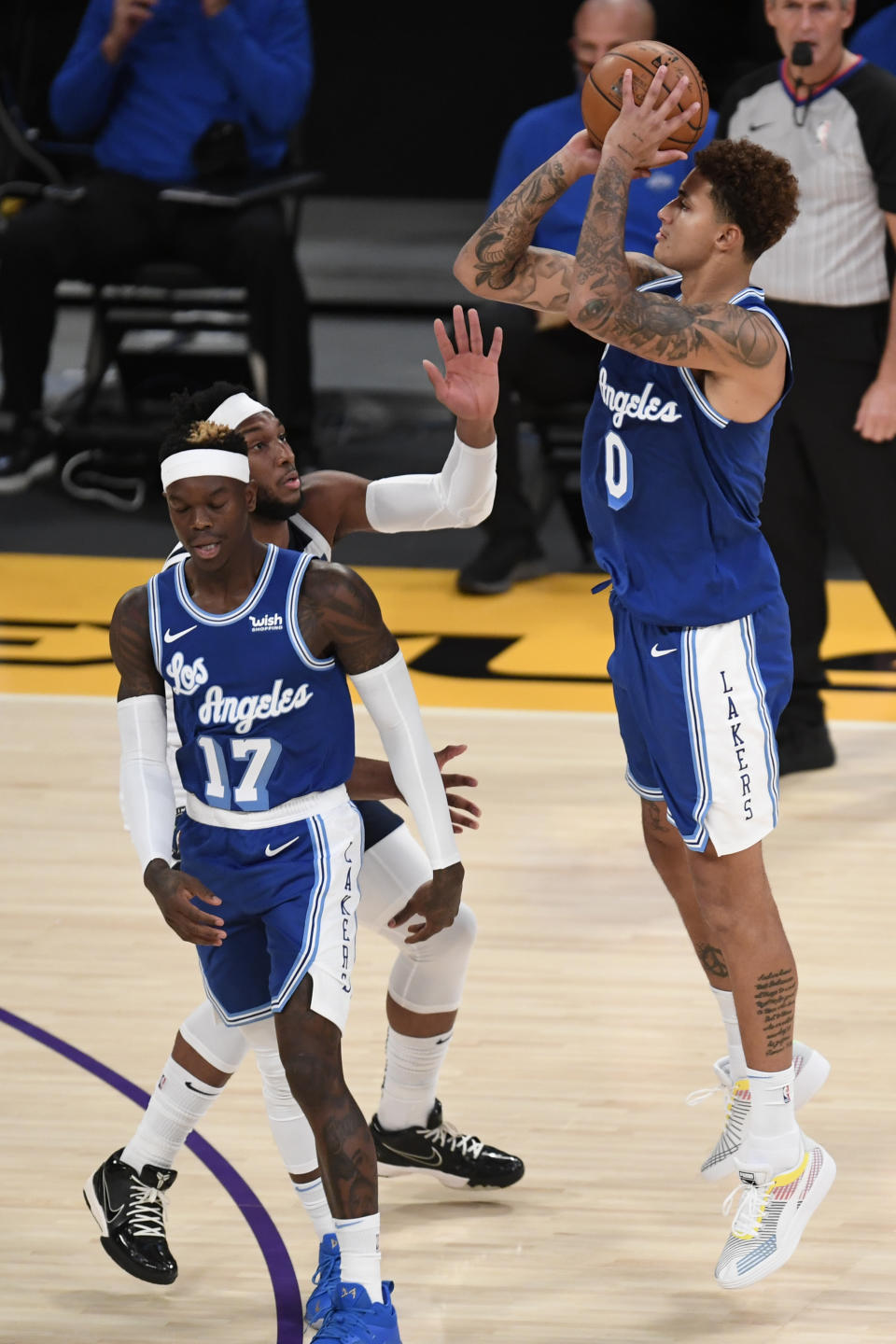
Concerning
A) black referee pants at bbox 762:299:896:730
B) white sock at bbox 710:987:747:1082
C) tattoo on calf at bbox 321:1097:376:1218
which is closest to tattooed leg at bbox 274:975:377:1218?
tattoo on calf at bbox 321:1097:376:1218

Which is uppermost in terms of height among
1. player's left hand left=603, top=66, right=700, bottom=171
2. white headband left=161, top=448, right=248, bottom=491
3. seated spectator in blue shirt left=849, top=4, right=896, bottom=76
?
player's left hand left=603, top=66, right=700, bottom=171

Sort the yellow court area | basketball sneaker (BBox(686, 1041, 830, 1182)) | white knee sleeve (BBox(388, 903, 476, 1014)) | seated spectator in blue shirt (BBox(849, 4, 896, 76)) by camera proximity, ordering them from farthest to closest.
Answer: seated spectator in blue shirt (BBox(849, 4, 896, 76)), the yellow court area, basketball sneaker (BBox(686, 1041, 830, 1182)), white knee sleeve (BBox(388, 903, 476, 1014))

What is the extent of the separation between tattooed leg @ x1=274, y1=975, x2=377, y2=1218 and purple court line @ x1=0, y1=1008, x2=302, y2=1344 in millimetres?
331

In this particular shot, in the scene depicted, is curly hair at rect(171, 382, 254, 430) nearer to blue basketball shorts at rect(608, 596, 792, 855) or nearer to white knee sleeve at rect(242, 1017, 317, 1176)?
blue basketball shorts at rect(608, 596, 792, 855)

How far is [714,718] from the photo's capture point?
3270 mm

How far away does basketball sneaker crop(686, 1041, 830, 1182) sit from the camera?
348 cm

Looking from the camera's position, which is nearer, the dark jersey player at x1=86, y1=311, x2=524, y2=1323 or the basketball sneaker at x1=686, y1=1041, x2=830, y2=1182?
the dark jersey player at x1=86, y1=311, x2=524, y2=1323

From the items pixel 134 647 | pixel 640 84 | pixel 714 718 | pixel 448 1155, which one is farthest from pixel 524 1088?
pixel 640 84

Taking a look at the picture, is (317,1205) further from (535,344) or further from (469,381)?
(535,344)

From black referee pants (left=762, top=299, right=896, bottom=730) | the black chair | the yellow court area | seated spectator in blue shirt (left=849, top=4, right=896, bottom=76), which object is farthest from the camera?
the black chair

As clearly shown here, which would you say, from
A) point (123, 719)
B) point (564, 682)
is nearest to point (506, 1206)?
point (123, 719)

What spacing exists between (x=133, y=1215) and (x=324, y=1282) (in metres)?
0.39

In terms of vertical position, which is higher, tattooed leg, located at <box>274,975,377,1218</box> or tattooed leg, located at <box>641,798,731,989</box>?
tattooed leg, located at <box>274,975,377,1218</box>

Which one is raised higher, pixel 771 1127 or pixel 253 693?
pixel 253 693
